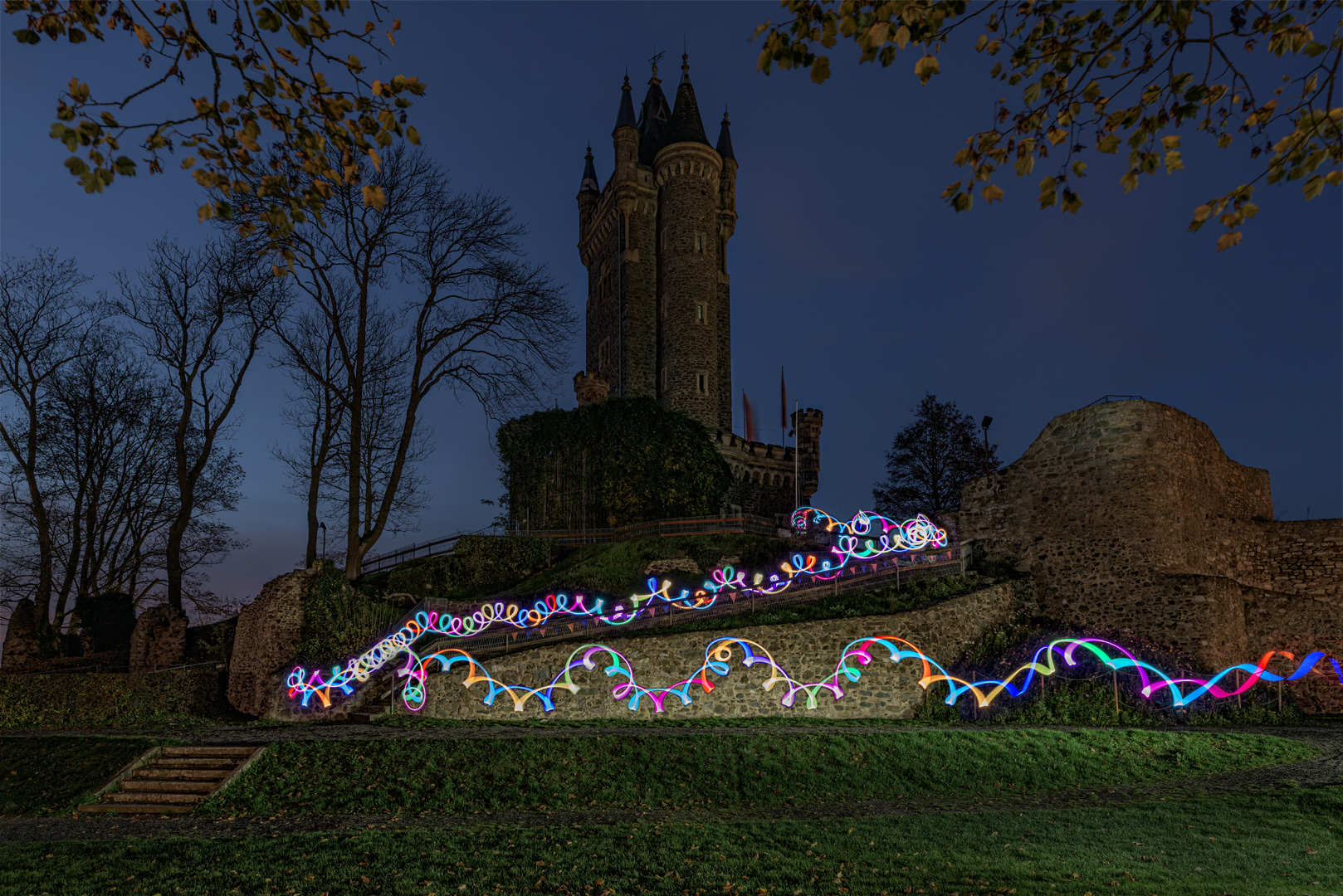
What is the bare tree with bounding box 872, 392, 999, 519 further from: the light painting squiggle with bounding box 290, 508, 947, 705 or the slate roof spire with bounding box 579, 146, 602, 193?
the slate roof spire with bounding box 579, 146, 602, 193

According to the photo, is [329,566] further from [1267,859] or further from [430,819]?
[1267,859]

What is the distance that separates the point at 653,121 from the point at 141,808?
48.2 m

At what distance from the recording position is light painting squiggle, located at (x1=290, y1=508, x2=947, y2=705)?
15.8 m

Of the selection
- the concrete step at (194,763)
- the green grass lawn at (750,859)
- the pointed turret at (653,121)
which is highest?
the pointed turret at (653,121)

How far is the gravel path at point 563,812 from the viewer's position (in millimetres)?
8742

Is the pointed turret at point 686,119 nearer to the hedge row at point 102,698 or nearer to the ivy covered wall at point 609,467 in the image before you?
the ivy covered wall at point 609,467

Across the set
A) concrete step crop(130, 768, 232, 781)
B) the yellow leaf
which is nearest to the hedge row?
concrete step crop(130, 768, 232, 781)

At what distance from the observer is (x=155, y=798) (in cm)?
1016

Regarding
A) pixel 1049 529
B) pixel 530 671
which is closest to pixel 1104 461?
pixel 1049 529

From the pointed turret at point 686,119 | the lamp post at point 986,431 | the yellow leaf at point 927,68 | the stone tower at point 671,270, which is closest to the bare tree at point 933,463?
the lamp post at point 986,431

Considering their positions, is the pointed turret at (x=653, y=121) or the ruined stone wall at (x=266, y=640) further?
the pointed turret at (x=653, y=121)

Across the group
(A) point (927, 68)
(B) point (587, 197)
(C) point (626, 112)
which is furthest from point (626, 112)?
(A) point (927, 68)

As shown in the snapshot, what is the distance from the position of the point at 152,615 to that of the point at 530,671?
35.5 feet

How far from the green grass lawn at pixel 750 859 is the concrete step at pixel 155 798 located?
194 centimetres
